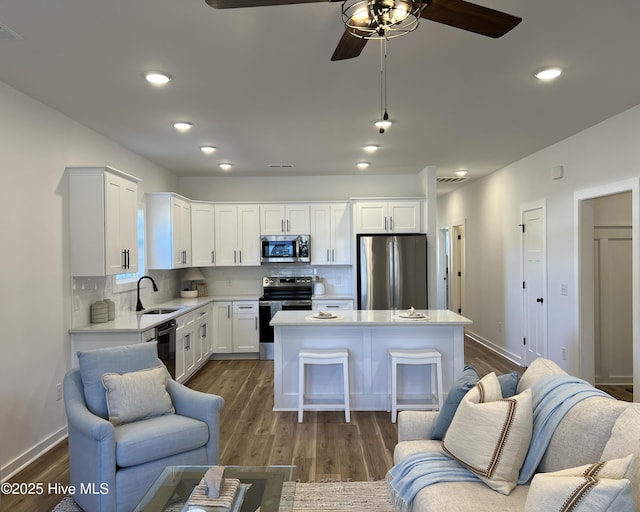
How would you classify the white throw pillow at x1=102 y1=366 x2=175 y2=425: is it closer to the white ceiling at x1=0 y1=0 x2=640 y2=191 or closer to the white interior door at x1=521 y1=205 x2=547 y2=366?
the white ceiling at x1=0 y1=0 x2=640 y2=191

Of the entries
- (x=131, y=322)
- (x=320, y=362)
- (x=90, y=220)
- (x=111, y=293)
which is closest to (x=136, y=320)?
(x=131, y=322)

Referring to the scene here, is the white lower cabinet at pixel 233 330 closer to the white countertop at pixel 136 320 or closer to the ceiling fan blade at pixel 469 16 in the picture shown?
the white countertop at pixel 136 320

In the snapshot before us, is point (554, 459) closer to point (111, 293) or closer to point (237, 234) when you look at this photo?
point (111, 293)

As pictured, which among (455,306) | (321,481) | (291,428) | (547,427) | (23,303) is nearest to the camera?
(547,427)

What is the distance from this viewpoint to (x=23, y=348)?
309 cm

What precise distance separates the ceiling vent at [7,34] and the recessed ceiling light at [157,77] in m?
0.72

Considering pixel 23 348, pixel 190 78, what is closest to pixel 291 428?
pixel 23 348

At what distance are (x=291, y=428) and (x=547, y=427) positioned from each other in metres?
2.31

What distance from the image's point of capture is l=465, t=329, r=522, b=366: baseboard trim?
19.0ft

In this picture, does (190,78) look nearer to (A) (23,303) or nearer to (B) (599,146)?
(A) (23,303)

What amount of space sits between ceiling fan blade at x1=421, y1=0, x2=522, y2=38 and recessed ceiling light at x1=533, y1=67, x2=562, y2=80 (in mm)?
1444

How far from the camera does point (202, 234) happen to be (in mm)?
6270

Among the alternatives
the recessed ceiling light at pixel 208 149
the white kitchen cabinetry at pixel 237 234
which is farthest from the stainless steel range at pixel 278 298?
the recessed ceiling light at pixel 208 149

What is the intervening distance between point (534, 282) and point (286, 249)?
133 inches
